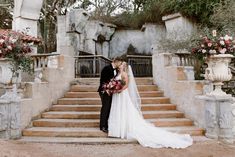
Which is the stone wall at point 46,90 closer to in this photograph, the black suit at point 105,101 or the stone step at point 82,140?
the stone step at point 82,140

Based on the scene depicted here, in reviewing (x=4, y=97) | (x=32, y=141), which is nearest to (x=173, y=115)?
(x=32, y=141)

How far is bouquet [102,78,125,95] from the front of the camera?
574 centimetres

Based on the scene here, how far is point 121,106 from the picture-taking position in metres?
5.83

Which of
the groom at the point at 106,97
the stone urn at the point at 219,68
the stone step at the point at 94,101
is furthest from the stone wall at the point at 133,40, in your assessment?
the stone urn at the point at 219,68

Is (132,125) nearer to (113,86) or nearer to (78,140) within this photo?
(113,86)

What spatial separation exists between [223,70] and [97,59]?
720 centimetres

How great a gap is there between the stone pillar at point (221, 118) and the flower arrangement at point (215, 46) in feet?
3.08

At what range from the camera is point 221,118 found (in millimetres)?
5566

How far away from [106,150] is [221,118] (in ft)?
7.97

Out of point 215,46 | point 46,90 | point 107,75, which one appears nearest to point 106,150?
point 107,75

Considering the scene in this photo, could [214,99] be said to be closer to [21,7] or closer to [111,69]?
[111,69]

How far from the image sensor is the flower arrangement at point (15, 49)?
208 inches

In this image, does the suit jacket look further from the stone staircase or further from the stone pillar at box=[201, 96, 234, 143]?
the stone pillar at box=[201, 96, 234, 143]

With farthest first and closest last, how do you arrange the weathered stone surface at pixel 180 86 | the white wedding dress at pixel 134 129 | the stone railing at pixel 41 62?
1. the stone railing at pixel 41 62
2. the weathered stone surface at pixel 180 86
3. the white wedding dress at pixel 134 129
